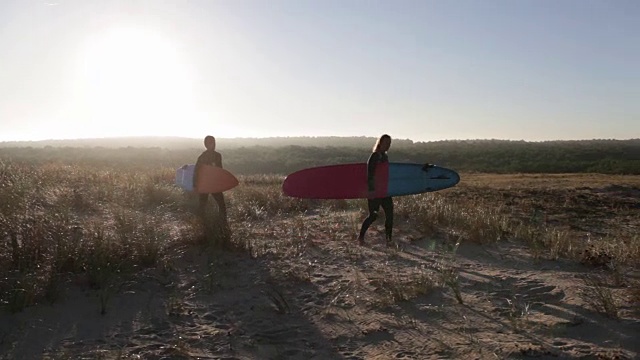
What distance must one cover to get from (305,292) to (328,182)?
413 cm

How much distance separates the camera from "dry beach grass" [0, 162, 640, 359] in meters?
3.94

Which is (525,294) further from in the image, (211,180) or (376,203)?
(211,180)

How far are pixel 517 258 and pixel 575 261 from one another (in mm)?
652

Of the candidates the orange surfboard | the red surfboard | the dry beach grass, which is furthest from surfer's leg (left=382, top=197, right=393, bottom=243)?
the orange surfboard

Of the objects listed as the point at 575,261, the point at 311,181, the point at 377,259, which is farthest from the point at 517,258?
the point at 311,181

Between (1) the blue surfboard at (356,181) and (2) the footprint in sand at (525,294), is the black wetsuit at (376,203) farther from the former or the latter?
(2) the footprint in sand at (525,294)

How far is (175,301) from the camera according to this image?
479 cm

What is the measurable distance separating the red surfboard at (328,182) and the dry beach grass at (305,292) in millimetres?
1003

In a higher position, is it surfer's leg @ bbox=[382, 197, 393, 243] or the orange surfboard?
the orange surfboard

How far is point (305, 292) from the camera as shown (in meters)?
5.21

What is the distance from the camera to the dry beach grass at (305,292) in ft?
12.9

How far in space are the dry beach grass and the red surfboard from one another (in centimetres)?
100

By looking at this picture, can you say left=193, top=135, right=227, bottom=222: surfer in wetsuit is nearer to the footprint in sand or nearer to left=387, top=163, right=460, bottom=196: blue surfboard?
left=387, top=163, right=460, bottom=196: blue surfboard

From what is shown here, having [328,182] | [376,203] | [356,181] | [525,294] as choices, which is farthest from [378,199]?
[525,294]
